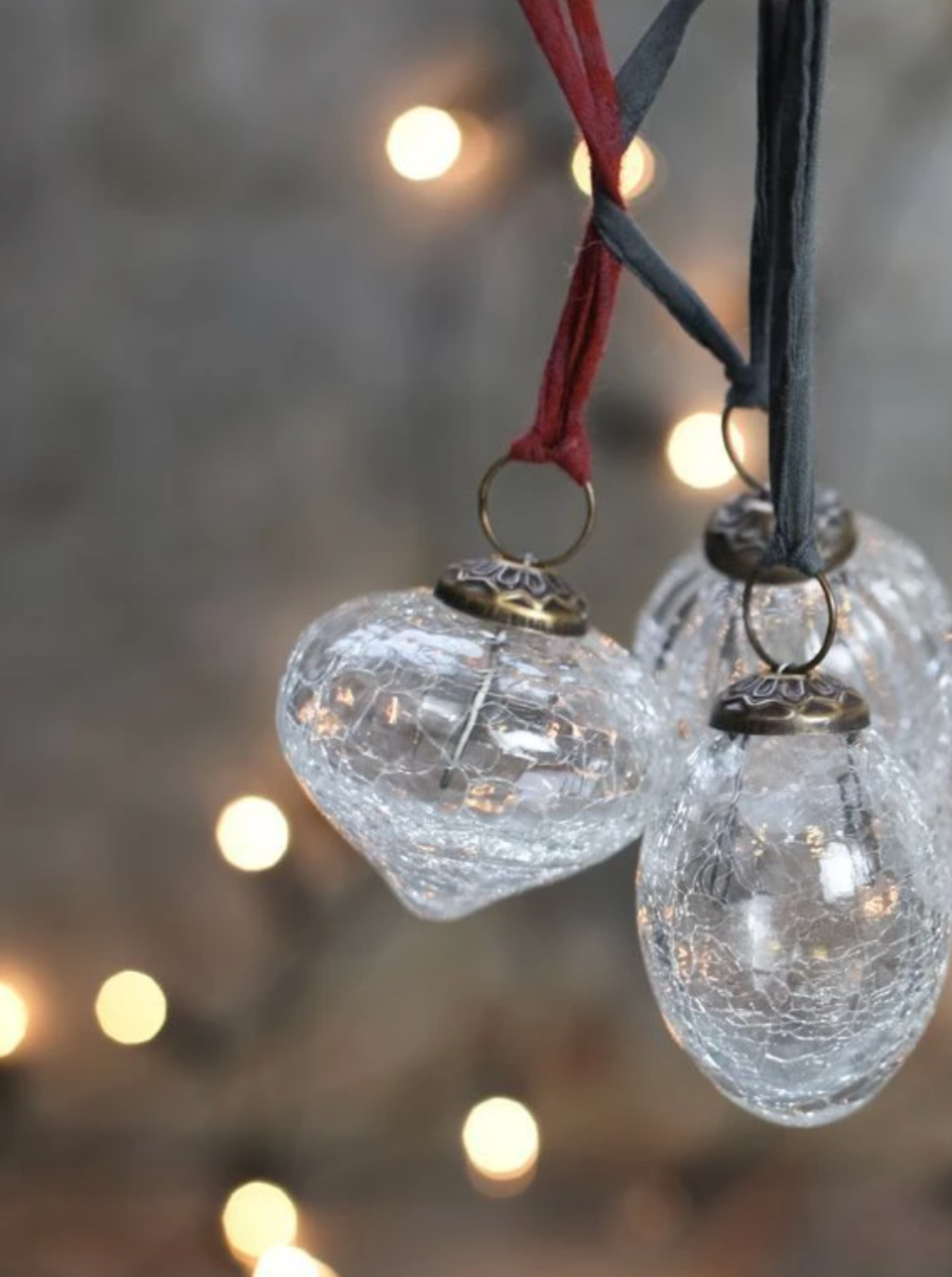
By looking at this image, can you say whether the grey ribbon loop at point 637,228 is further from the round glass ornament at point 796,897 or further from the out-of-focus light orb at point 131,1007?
the out-of-focus light orb at point 131,1007

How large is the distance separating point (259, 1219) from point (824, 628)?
79cm

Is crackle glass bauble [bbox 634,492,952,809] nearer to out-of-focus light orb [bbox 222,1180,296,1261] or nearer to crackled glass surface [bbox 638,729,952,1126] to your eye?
crackled glass surface [bbox 638,729,952,1126]

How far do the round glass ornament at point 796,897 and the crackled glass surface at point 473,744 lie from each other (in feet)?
0.11

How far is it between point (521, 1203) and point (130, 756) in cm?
43

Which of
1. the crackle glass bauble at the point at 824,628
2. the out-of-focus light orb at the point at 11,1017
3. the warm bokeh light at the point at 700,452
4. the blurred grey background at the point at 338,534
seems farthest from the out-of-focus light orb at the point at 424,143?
the out-of-focus light orb at the point at 11,1017

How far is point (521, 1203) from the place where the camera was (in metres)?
1.22

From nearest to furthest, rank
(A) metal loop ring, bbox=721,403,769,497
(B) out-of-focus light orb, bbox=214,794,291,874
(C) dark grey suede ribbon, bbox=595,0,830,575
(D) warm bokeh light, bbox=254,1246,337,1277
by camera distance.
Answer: (C) dark grey suede ribbon, bbox=595,0,830,575 < (A) metal loop ring, bbox=721,403,769,497 < (D) warm bokeh light, bbox=254,1246,337,1277 < (B) out-of-focus light orb, bbox=214,794,291,874

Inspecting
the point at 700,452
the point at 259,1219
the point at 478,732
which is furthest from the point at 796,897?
the point at 259,1219

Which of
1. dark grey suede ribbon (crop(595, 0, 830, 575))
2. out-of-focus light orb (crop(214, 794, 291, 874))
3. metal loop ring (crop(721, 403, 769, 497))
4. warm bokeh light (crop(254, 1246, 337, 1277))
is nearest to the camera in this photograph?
dark grey suede ribbon (crop(595, 0, 830, 575))

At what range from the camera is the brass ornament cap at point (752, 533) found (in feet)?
2.00

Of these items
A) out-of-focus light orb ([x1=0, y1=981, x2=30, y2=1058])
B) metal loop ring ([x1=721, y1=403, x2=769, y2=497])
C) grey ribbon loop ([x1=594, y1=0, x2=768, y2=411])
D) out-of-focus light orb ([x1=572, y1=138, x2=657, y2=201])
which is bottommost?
out-of-focus light orb ([x1=0, y1=981, x2=30, y2=1058])

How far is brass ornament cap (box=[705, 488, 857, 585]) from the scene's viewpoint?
610mm

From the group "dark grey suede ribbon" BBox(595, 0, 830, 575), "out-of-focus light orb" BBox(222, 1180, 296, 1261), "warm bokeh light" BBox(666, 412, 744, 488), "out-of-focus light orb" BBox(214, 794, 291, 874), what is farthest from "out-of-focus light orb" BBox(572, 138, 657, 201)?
"out-of-focus light orb" BBox(222, 1180, 296, 1261)

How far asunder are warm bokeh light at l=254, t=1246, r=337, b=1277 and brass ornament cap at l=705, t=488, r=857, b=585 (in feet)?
2.25
